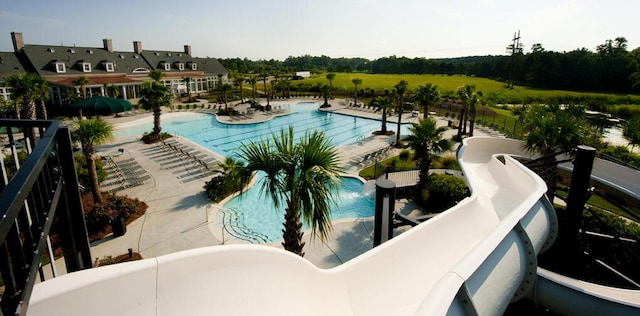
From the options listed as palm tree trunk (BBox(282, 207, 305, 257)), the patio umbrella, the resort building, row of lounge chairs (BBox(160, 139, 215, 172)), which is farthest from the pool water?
the resort building

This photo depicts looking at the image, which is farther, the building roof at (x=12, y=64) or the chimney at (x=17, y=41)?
the chimney at (x=17, y=41)

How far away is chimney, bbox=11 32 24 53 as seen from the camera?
39.2 meters

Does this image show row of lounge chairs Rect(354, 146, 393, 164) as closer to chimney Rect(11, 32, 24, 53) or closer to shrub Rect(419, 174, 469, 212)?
shrub Rect(419, 174, 469, 212)

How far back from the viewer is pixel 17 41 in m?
39.3

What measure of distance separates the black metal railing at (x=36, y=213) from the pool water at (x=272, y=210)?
415 inches

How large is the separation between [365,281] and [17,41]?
53018 mm

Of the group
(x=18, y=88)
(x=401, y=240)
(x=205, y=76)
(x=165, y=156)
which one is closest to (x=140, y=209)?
(x=165, y=156)

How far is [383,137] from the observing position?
99.9ft

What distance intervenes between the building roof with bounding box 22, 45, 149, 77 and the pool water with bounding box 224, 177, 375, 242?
1498 inches

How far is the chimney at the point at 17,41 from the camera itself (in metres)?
39.2

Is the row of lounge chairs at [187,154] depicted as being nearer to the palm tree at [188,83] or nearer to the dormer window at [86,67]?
the palm tree at [188,83]

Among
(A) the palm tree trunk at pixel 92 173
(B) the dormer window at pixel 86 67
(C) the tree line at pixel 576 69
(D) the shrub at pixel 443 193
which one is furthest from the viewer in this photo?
(C) the tree line at pixel 576 69

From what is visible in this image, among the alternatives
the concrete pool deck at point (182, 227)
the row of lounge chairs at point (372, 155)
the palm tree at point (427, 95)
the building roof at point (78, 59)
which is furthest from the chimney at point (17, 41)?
the palm tree at point (427, 95)

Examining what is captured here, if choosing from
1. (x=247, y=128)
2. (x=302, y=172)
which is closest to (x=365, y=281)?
(x=302, y=172)
